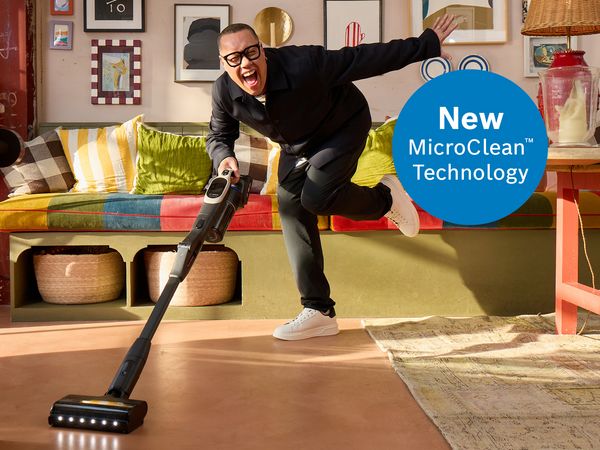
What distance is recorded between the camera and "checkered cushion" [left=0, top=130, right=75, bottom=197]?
3721 mm

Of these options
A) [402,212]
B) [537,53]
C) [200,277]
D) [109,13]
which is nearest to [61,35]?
[109,13]

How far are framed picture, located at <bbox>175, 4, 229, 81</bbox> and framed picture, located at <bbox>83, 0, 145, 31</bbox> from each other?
22 centimetres

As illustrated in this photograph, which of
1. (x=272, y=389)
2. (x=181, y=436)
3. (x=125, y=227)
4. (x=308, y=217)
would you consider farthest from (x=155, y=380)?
(x=125, y=227)

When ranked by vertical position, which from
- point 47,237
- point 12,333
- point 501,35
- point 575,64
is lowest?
point 12,333

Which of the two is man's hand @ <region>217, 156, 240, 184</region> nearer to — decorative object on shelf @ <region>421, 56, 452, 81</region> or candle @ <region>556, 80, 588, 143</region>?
candle @ <region>556, 80, 588, 143</region>

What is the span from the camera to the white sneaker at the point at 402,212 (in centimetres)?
304

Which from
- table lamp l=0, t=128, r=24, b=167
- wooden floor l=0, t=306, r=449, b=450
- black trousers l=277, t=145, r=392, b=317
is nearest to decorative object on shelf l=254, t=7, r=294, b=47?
black trousers l=277, t=145, r=392, b=317

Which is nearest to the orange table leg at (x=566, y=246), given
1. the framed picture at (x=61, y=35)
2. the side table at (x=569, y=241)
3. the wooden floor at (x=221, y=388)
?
the side table at (x=569, y=241)

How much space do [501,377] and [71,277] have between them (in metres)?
1.90

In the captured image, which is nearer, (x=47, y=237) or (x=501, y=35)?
(x=47, y=237)

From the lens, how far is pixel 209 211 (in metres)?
2.18

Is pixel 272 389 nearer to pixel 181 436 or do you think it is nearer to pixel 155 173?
pixel 181 436

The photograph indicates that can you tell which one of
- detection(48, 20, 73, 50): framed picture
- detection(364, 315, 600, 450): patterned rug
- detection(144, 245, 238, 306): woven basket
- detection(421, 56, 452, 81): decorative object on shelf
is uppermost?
detection(48, 20, 73, 50): framed picture

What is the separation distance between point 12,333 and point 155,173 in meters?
0.99
